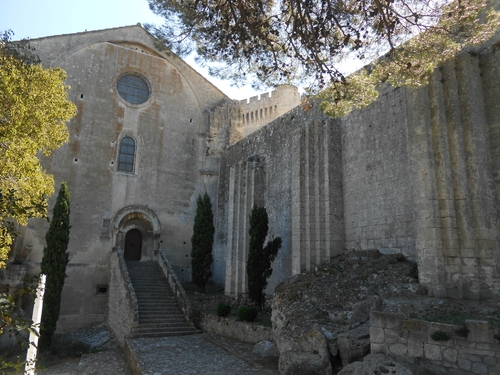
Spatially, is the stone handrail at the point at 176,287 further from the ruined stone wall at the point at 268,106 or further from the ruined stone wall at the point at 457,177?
the ruined stone wall at the point at 268,106

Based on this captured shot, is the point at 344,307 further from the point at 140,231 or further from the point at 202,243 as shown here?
the point at 140,231

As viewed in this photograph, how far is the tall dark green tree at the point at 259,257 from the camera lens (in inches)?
516

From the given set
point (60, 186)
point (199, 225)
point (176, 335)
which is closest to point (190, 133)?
point (199, 225)

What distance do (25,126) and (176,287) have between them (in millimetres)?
9138

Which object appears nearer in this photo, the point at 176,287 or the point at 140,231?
the point at 176,287

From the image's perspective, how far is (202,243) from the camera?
58.0ft

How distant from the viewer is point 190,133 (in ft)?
67.3

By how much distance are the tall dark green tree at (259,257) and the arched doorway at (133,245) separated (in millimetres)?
7424

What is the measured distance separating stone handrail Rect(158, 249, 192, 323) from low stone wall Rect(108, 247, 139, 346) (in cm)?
181

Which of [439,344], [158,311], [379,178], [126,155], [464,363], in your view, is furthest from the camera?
[126,155]

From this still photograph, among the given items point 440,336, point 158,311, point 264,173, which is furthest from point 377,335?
point 264,173

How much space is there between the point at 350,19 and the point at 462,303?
18.0 ft

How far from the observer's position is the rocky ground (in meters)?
6.54

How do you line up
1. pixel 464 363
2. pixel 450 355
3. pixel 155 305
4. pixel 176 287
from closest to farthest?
1. pixel 464 363
2. pixel 450 355
3. pixel 155 305
4. pixel 176 287
